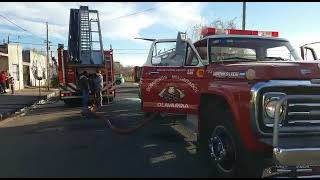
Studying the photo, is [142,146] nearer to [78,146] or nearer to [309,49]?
[78,146]

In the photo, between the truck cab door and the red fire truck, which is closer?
the red fire truck

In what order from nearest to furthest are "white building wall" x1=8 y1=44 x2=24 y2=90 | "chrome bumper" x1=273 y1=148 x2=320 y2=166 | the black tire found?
"chrome bumper" x1=273 y1=148 x2=320 y2=166, the black tire, "white building wall" x1=8 y1=44 x2=24 y2=90

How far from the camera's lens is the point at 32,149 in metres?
9.25

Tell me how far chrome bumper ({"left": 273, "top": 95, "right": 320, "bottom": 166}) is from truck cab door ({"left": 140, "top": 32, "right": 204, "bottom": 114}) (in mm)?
2658

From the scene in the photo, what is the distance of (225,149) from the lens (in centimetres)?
608

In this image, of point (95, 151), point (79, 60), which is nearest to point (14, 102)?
point (79, 60)

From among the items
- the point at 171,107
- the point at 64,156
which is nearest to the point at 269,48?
the point at 171,107

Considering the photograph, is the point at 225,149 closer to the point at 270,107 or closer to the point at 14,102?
the point at 270,107

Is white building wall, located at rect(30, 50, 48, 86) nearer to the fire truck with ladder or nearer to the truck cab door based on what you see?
the fire truck with ladder

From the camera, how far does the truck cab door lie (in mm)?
8078

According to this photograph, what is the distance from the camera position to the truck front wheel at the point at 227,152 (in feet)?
18.4

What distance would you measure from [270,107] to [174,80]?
3.27 meters

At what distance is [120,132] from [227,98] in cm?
564

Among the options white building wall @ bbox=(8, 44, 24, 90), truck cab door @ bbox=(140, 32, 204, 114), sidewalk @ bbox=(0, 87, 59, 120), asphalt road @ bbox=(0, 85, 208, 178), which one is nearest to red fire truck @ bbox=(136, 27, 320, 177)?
truck cab door @ bbox=(140, 32, 204, 114)
